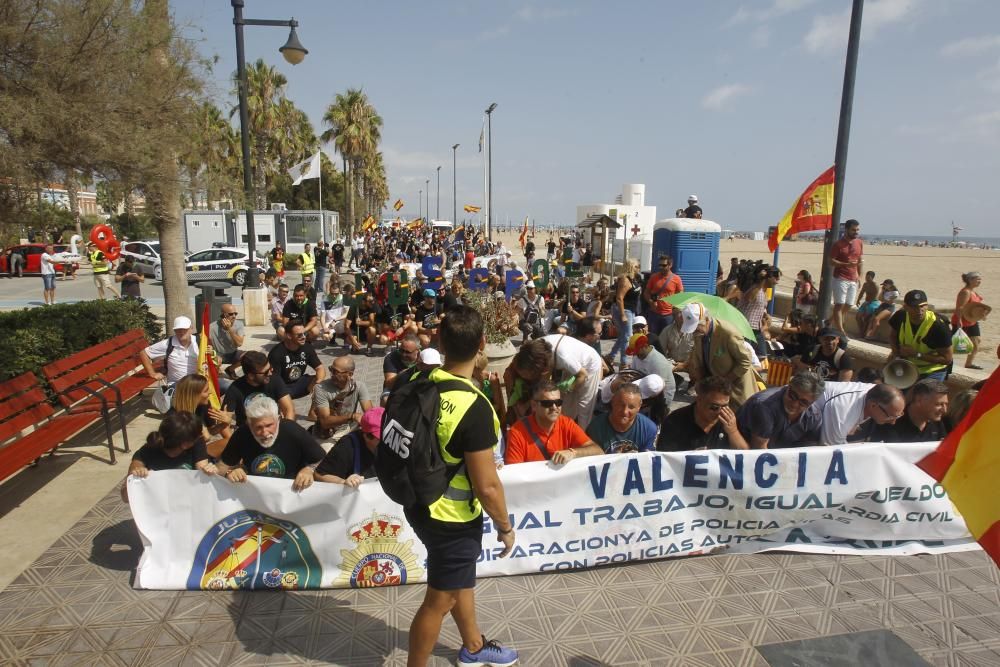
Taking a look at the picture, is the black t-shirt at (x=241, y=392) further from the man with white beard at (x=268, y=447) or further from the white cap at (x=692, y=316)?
the white cap at (x=692, y=316)

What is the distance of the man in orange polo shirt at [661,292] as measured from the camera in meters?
8.77

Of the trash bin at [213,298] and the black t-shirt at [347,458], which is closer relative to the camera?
the black t-shirt at [347,458]

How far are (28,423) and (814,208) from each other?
11003mm

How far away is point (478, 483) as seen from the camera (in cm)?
253

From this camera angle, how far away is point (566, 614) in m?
3.52

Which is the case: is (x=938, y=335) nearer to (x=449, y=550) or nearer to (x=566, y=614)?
(x=566, y=614)

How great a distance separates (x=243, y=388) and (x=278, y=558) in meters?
2.32

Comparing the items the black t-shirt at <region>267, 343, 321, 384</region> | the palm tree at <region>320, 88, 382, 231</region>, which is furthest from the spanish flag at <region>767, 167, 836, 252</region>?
the palm tree at <region>320, 88, 382, 231</region>

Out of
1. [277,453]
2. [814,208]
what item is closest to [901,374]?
[814,208]

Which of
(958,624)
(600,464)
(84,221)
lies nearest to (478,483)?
(600,464)

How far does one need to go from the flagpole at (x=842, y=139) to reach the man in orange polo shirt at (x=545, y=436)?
641 cm

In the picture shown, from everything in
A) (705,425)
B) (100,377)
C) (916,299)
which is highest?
(916,299)

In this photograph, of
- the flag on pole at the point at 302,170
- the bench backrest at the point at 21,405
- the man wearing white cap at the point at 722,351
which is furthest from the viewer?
the flag on pole at the point at 302,170

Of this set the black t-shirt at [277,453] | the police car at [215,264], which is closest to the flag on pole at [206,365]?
the black t-shirt at [277,453]
